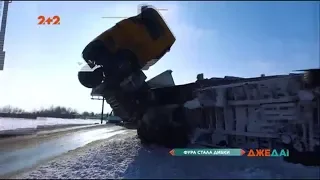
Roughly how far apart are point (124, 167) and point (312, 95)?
3.89m

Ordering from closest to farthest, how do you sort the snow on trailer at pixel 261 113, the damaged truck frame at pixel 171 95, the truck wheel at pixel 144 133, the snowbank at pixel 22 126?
the snow on trailer at pixel 261 113 → the damaged truck frame at pixel 171 95 → the truck wheel at pixel 144 133 → the snowbank at pixel 22 126

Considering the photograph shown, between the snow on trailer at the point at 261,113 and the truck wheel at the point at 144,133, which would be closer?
the snow on trailer at the point at 261,113

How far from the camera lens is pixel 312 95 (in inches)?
238

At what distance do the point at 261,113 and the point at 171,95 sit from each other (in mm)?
3458

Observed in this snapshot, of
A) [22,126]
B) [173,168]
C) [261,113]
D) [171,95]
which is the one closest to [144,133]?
[171,95]

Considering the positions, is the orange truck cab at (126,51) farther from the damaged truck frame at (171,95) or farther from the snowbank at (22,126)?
the snowbank at (22,126)

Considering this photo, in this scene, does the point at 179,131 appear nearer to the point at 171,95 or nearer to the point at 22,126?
the point at 171,95

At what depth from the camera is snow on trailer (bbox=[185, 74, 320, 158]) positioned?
6176 mm

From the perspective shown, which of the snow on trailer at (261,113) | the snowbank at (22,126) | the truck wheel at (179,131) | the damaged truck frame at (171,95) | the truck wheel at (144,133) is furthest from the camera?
the snowbank at (22,126)

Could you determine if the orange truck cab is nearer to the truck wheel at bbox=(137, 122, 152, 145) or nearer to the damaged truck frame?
the damaged truck frame

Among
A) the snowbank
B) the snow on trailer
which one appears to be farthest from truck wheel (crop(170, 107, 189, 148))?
the snowbank

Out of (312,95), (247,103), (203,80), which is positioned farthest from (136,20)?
(312,95)

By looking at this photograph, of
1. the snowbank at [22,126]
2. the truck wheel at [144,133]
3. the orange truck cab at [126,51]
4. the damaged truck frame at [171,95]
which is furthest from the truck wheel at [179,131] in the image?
the snowbank at [22,126]

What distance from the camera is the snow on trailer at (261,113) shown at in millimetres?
6176
